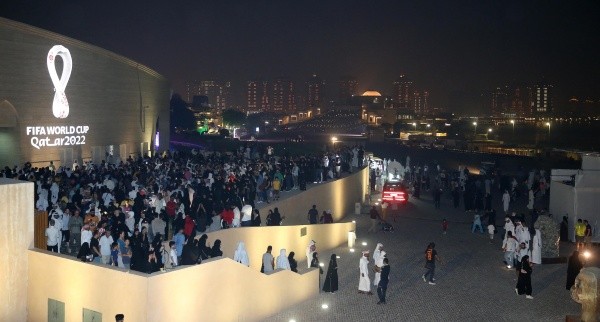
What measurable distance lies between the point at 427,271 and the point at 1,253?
9.80 metres

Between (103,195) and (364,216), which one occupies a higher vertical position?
(103,195)

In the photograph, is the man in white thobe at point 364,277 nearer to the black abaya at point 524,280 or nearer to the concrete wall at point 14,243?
the black abaya at point 524,280

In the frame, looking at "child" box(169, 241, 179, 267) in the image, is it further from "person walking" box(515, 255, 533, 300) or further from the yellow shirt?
the yellow shirt

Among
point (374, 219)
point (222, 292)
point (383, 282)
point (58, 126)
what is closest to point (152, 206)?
point (222, 292)

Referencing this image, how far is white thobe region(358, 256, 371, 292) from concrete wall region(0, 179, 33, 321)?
7.16 meters

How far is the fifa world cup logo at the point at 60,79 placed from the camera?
26.9 m

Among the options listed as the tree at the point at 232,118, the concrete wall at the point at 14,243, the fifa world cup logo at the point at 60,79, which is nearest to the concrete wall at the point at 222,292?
the concrete wall at the point at 14,243

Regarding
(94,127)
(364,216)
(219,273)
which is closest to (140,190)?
(219,273)

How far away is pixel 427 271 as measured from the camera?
53.4ft

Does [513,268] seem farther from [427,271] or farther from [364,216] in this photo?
[364,216]

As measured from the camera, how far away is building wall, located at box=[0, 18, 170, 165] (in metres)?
24.7

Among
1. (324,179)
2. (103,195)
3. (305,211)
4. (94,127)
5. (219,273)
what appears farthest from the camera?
(94,127)

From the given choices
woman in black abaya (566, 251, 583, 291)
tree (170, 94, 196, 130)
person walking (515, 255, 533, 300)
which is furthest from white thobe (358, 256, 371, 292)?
tree (170, 94, 196, 130)

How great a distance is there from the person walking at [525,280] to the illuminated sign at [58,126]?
18.9 metres
